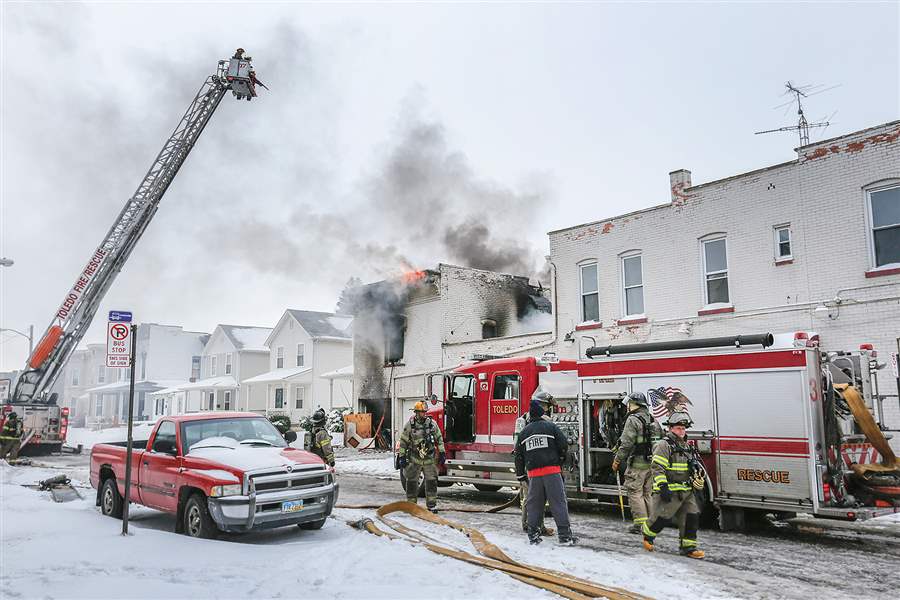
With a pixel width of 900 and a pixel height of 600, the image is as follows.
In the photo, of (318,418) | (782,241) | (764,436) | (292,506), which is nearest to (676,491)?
(764,436)

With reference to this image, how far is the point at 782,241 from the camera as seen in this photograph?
15.1m

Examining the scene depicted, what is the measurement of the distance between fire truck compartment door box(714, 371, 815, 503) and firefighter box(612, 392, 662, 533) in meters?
1.04

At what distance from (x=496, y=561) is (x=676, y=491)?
215cm

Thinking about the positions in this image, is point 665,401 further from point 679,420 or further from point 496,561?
point 496,561

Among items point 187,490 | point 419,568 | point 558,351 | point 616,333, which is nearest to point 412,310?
point 558,351

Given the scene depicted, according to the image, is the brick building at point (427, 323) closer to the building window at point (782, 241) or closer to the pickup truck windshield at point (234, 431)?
the building window at point (782, 241)

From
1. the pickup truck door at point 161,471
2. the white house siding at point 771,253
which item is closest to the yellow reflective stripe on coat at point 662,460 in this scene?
the white house siding at point 771,253

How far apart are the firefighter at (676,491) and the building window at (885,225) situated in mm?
8407

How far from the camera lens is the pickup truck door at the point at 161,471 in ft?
29.0

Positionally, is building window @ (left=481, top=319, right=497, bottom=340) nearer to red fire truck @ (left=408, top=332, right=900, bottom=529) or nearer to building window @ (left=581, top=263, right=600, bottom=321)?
building window @ (left=581, top=263, right=600, bottom=321)

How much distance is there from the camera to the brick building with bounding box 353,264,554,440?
2497cm

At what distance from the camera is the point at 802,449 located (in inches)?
340

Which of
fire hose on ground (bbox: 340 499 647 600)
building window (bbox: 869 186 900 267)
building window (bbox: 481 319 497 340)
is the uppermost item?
building window (bbox: 869 186 900 267)

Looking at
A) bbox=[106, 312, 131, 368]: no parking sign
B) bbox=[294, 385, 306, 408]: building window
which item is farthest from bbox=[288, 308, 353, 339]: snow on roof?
bbox=[106, 312, 131, 368]: no parking sign
